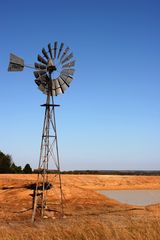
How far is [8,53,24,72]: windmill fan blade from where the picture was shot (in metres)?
15.1

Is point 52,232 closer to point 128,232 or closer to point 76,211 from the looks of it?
point 128,232

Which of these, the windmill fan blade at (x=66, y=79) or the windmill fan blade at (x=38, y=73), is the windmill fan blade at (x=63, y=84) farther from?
the windmill fan blade at (x=38, y=73)

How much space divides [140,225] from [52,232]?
1585 mm

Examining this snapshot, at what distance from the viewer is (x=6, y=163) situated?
42.2 metres

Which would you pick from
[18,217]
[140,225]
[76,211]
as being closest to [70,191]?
[76,211]

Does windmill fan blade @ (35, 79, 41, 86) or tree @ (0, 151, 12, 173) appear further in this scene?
tree @ (0, 151, 12, 173)

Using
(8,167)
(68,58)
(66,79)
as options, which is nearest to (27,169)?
(8,167)

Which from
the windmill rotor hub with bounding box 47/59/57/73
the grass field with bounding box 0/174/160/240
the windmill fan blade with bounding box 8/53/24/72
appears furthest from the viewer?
the windmill rotor hub with bounding box 47/59/57/73

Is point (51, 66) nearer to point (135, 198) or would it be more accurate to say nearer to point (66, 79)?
point (66, 79)

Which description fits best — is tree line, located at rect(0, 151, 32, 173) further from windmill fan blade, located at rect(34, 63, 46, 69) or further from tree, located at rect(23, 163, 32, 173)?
windmill fan blade, located at rect(34, 63, 46, 69)

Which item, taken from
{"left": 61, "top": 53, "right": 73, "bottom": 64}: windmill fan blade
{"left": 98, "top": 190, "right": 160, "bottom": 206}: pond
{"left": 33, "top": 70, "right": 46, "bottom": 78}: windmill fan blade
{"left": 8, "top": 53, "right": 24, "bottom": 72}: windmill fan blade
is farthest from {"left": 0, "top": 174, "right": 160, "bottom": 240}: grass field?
{"left": 61, "top": 53, "right": 73, "bottom": 64}: windmill fan blade

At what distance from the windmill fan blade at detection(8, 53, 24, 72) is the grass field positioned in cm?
637

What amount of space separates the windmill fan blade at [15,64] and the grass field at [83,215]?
6365 millimetres

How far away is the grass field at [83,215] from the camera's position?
5828 mm
